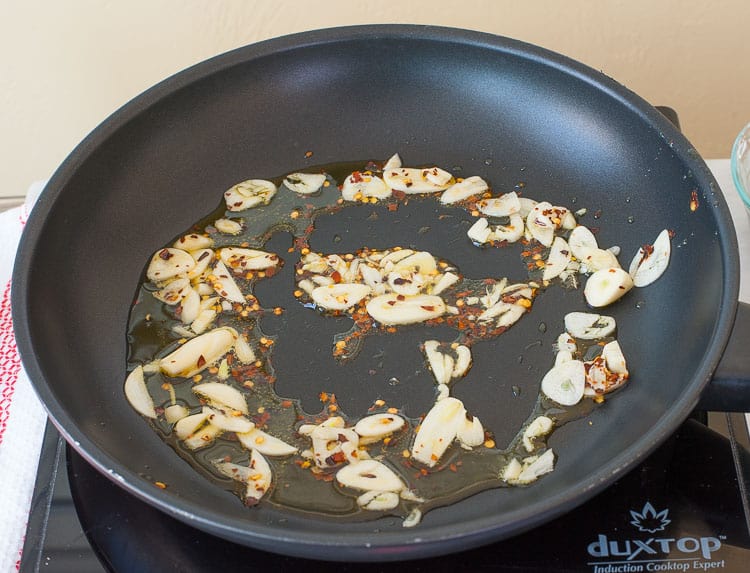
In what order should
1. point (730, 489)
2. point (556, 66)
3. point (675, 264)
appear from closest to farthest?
point (730, 489)
point (675, 264)
point (556, 66)

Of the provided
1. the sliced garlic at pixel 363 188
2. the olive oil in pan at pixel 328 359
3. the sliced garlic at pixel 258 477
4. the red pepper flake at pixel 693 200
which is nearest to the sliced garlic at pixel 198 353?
the olive oil in pan at pixel 328 359

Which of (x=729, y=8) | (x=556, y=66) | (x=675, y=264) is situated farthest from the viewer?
(x=729, y=8)

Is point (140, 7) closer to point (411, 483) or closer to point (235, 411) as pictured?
point (235, 411)

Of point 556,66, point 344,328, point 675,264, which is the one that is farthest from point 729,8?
point 344,328

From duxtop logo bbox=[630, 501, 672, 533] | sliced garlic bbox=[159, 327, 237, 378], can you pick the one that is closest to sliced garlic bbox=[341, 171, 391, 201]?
sliced garlic bbox=[159, 327, 237, 378]

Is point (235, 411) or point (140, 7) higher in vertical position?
point (140, 7)

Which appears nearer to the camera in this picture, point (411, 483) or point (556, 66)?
point (411, 483)

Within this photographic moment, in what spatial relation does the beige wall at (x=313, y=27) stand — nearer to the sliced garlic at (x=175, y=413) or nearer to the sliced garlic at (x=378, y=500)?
the sliced garlic at (x=175, y=413)

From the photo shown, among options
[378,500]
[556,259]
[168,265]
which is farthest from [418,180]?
[378,500]
